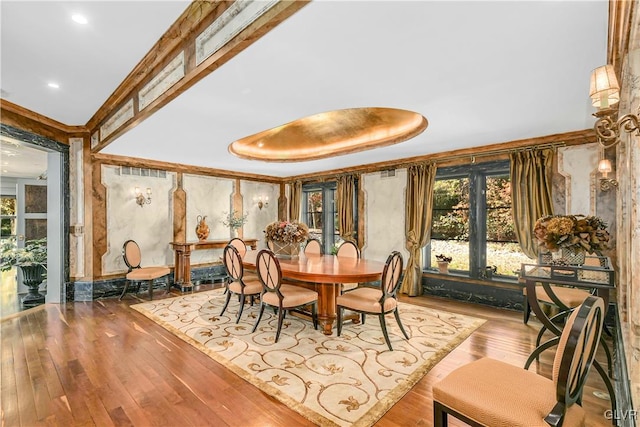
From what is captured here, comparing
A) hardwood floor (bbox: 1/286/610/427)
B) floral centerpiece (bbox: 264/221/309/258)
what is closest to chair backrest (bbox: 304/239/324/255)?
floral centerpiece (bbox: 264/221/309/258)

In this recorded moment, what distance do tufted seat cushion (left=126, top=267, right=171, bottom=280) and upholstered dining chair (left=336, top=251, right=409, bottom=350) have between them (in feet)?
11.2

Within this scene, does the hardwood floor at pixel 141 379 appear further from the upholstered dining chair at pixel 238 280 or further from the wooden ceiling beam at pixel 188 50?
the wooden ceiling beam at pixel 188 50

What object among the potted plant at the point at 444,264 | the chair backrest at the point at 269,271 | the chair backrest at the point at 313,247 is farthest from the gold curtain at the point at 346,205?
the chair backrest at the point at 269,271

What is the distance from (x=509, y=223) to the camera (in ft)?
15.1

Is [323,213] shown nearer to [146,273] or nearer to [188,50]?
[146,273]

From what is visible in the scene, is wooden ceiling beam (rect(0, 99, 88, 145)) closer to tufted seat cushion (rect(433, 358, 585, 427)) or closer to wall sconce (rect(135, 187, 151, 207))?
wall sconce (rect(135, 187, 151, 207))

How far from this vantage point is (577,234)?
2.50m

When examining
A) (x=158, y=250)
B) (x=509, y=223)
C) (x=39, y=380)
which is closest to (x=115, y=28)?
(x=39, y=380)

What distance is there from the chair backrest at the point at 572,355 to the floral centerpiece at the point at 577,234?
130cm

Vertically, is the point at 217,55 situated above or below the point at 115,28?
below

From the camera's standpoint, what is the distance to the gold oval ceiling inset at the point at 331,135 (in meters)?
4.12

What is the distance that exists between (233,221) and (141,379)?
4.66 m

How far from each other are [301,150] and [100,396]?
15.7ft

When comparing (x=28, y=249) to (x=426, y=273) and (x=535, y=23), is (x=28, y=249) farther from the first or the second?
(x=535, y=23)
